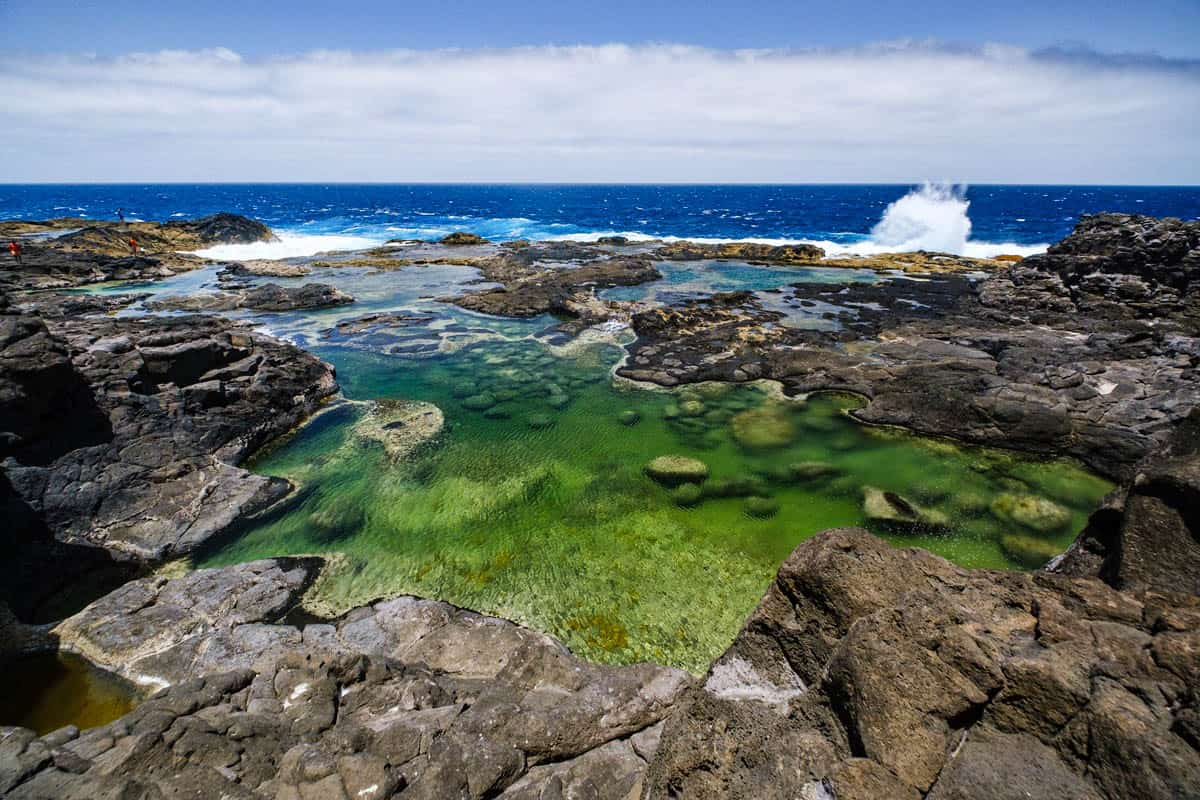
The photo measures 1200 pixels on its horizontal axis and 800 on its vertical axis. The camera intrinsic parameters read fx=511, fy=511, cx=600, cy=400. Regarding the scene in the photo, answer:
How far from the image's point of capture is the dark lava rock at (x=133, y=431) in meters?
15.0


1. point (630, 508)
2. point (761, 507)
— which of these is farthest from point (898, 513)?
point (630, 508)

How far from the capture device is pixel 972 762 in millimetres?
4715

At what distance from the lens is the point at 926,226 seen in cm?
8631

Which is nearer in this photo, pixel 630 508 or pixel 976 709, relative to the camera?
pixel 976 709

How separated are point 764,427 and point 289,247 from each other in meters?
81.3

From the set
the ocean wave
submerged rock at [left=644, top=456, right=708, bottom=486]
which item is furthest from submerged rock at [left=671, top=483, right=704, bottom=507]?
the ocean wave

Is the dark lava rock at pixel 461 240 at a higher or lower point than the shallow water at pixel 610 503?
higher

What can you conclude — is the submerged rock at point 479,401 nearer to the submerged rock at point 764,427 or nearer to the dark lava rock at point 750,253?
the submerged rock at point 764,427

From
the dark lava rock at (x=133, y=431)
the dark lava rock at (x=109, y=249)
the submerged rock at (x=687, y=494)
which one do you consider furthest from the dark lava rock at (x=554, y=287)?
the dark lava rock at (x=109, y=249)

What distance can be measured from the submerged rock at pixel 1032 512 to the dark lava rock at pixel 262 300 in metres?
47.6

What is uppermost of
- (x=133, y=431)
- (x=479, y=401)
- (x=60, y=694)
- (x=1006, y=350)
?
(x=1006, y=350)

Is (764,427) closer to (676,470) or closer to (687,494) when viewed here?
(676,470)

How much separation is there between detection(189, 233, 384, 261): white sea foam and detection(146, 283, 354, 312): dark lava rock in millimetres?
27864

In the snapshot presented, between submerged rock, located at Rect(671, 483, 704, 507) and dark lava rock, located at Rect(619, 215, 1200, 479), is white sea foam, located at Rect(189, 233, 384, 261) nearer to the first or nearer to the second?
dark lava rock, located at Rect(619, 215, 1200, 479)
